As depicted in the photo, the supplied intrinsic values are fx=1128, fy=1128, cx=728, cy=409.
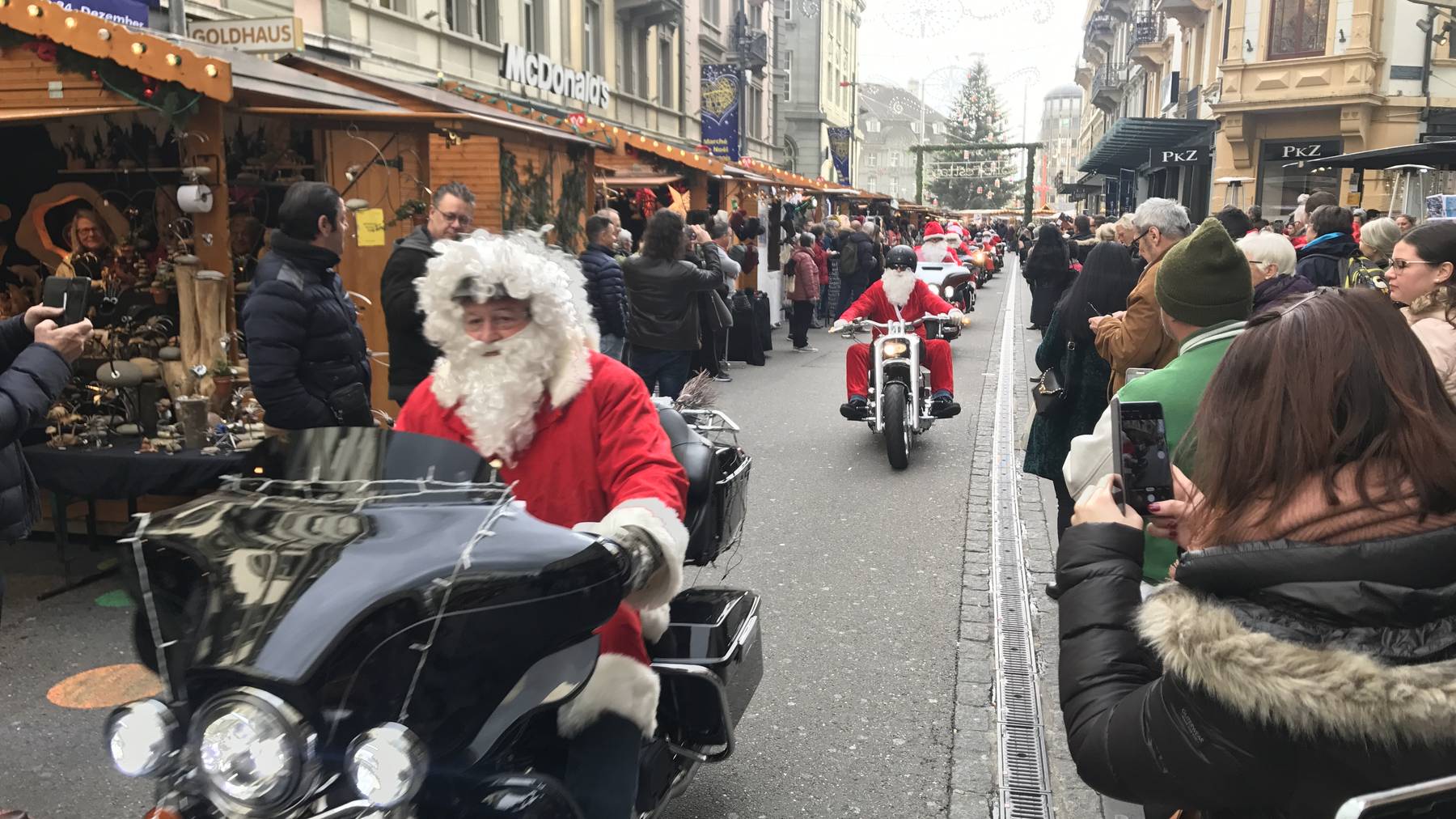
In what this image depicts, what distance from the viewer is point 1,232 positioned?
21.8 ft

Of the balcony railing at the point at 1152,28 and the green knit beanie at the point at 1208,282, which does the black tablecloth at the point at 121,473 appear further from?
the balcony railing at the point at 1152,28

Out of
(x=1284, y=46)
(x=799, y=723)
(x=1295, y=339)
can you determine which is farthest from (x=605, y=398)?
(x=1284, y=46)

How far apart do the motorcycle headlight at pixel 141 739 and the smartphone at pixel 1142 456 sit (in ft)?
5.33

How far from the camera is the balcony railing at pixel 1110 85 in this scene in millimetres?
49031

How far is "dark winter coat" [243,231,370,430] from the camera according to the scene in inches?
174

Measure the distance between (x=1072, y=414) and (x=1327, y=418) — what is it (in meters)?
3.75

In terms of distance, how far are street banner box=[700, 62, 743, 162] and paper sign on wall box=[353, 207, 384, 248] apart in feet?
63.9

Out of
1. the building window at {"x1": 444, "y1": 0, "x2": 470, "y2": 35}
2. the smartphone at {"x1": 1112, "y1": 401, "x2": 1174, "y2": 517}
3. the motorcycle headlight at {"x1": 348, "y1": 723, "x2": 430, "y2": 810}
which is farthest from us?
the building window at {"x1": 444, "y1": 0, "x2": 470, "y2": 35}

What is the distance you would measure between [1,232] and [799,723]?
18.5 ft

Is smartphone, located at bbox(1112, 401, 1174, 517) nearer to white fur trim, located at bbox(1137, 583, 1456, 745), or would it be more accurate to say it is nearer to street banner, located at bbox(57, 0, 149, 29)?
white fur trim, located at bbox(1137, 583, 1456, 745)

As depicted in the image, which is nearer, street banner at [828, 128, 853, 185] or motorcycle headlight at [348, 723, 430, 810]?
motorcycle headlight at [348, 723, 430, 810]

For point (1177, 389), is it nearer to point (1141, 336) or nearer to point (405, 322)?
point (1141, 336)

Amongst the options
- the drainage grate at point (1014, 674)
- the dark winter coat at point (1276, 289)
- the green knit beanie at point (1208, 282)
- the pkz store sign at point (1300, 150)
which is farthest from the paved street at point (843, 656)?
the pkz store sign at point (1300, 150)

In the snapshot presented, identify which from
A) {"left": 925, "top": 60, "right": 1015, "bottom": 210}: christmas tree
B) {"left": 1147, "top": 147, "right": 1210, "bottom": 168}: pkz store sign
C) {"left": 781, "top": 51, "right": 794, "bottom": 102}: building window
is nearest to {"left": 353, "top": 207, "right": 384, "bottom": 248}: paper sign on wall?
{"left": 1147, "top": 147, "right": 1210, "bottom": 168}: pkz store sign
